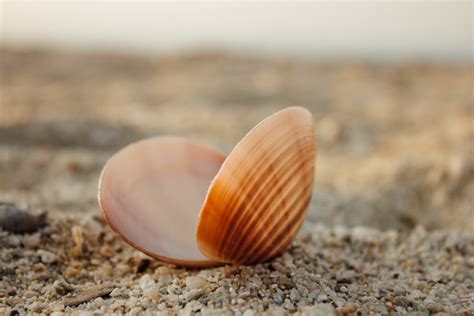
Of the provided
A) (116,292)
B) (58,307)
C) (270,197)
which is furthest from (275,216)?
(58,307)

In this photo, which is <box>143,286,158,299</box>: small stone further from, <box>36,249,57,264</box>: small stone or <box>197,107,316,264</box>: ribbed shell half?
<box>36,249,57,264</box>: small stone

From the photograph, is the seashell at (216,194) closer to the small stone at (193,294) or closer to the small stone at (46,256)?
the small stone at (193,294)

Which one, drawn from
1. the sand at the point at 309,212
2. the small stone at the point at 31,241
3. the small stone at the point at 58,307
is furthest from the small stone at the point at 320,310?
the small stone at the point at 31,241

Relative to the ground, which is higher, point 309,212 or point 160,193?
point 160,193

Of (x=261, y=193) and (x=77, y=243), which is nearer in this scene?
(x=261, y=193)

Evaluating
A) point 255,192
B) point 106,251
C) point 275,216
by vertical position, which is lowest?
point 106,251

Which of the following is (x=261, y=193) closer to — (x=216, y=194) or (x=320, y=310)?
(x=216, y=194)
